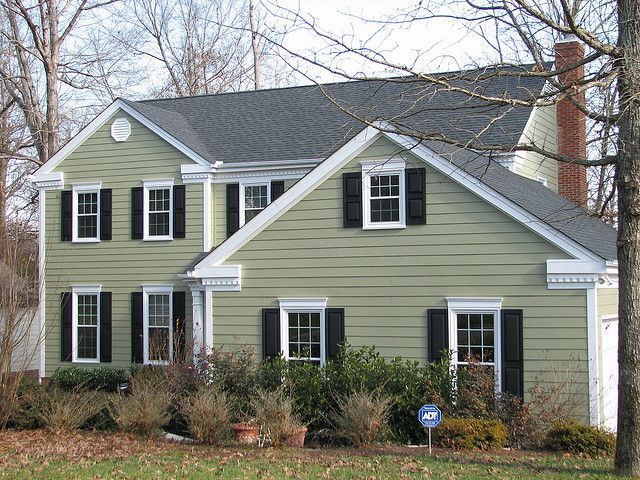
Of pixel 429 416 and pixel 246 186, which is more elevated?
pixel 246 186

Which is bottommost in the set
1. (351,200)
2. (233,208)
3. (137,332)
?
(137,332)

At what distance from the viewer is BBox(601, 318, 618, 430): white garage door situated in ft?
51.5

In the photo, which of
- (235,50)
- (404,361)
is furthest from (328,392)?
(235,50)

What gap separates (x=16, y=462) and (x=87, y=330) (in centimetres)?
1097

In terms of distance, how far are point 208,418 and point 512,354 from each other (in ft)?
18.5

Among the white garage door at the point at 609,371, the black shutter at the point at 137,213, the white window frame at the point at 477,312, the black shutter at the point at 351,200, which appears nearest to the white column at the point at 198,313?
the black shutter at the point at 137,213

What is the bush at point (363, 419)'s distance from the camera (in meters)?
13.4

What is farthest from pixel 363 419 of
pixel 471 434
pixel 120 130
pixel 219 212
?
pixel 120 130

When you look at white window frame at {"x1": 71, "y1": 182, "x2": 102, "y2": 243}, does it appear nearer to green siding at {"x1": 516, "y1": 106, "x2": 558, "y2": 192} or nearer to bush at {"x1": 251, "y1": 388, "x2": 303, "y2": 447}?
bush at {"x1": 251, "y1": 388, "x2": 303, "y2": 447}

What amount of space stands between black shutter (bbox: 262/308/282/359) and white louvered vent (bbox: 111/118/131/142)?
8263mm

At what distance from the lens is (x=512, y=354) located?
49.1 feet

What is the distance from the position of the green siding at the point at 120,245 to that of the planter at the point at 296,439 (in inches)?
332

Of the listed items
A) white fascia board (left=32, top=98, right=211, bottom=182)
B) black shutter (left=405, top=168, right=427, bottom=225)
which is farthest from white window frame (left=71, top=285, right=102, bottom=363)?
black shutter (left=405, top=168, right=427, bottom=225)

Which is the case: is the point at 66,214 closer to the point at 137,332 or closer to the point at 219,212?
the point at 137,332
